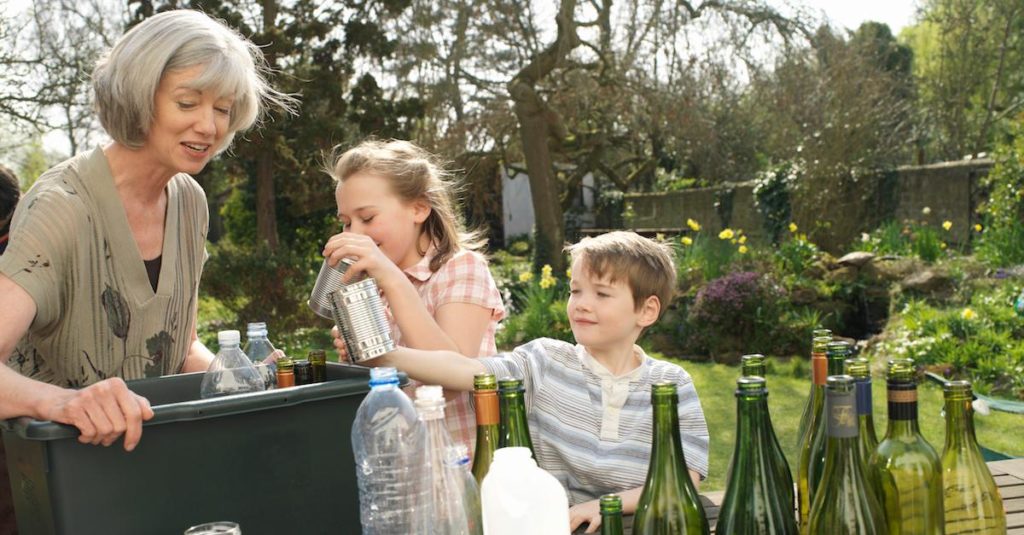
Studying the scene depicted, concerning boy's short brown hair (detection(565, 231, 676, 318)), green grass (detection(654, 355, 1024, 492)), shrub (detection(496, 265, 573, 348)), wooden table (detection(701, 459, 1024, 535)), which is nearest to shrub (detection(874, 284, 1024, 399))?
green grass (detection(654, 355, 1024, 492))

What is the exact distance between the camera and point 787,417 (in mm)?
6020

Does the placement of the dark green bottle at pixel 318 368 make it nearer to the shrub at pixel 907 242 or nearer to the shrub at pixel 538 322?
the shrub at pixel 538 322

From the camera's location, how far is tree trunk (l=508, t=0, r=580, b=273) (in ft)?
39.1

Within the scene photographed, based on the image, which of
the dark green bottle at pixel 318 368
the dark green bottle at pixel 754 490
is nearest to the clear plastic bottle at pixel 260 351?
the dark green bottle at pixel 318 368

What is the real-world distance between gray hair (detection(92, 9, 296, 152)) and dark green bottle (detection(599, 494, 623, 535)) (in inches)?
49.9

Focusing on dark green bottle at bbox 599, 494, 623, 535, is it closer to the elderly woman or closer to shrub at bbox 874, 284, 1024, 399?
the elderly woman

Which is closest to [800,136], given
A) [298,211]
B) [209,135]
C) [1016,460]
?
[298,211]

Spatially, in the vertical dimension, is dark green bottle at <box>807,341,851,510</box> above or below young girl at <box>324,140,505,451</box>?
below

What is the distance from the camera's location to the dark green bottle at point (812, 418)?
65.9 inches

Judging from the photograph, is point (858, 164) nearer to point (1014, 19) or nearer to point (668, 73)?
point (668, 73)

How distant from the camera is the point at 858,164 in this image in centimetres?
1153

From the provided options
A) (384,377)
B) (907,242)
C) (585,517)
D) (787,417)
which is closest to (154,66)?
(384,377)

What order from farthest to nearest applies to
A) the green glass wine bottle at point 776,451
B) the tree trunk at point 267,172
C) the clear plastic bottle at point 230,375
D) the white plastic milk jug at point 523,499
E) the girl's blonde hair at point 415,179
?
1. the tree trunk at point 267,172
2. the girl's blonde hair at point 415,179
3. the clear plastic bottle at point 230,375
4. the green glass wine bottle at point 776,451
5. the white plastic milk jug at point 523,499

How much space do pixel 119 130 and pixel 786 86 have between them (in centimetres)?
1240
